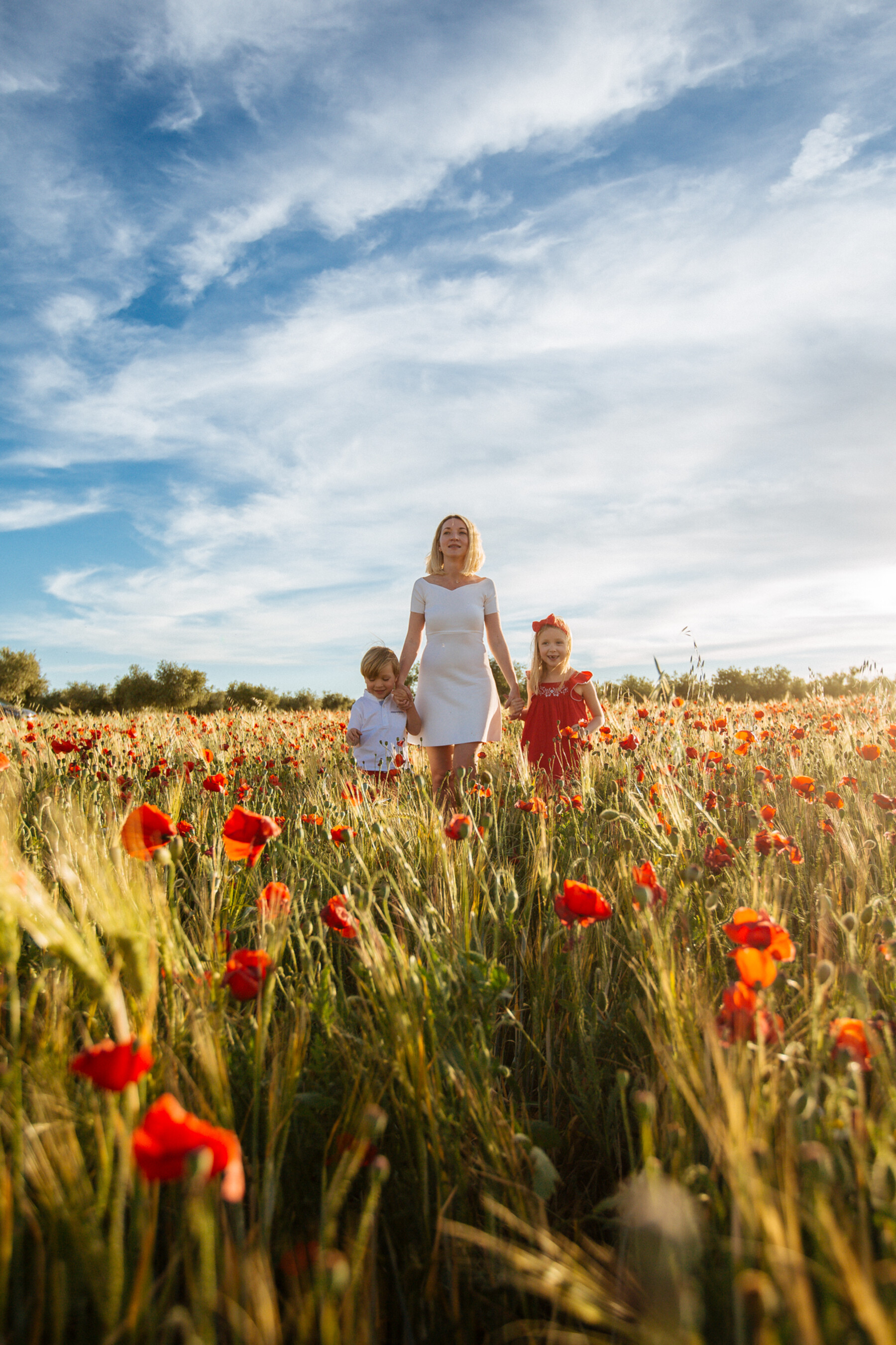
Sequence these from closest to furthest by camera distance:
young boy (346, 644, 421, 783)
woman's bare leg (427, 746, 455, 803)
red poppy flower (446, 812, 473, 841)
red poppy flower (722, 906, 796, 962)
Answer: red poppy flower (722, 906, 796, 962) → red poppy flower (446, 812, 473, 841) → woman's bare leg (427, 746, 455, 803) → young boy (346, 644, 421, 783)

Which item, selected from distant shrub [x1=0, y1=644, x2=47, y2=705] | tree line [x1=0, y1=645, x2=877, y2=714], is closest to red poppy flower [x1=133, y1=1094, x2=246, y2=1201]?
tree line [x1=0, y1=645, x2=877, y2=714]

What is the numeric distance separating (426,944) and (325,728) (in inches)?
264

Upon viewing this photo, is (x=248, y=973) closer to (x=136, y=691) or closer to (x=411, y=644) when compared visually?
(x=411, y=644)

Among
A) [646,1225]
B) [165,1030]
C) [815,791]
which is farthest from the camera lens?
[815,791]

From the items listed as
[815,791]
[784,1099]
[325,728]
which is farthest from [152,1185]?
[325,728]

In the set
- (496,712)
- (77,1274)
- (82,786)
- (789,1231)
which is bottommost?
(77,1274)

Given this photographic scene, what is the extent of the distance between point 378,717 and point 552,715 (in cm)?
130

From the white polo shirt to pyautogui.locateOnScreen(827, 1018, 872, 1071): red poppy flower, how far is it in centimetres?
420

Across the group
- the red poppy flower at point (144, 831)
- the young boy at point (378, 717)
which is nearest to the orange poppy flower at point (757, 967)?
the red poppy flower at point (144, 831)

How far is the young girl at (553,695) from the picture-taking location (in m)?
5.28

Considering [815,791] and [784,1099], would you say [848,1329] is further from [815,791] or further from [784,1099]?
[815,791]

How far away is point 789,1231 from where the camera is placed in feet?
2.30

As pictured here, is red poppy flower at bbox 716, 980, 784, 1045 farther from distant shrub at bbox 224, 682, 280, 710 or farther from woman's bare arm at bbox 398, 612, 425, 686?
distant shrub at bbox 224, 682, 280, 710

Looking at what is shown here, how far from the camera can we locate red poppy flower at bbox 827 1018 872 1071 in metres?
1.10
